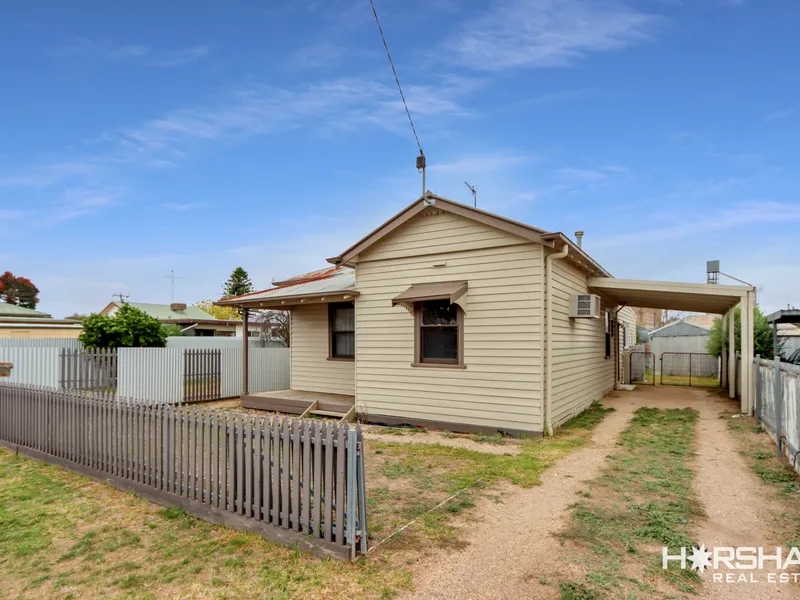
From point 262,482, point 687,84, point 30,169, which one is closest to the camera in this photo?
point 262,482

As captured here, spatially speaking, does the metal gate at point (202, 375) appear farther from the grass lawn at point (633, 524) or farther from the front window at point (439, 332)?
the grass lawn at point (633, 524)

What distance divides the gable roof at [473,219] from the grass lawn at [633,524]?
368 cm

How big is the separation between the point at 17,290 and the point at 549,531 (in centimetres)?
6966

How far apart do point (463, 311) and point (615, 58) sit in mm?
8031

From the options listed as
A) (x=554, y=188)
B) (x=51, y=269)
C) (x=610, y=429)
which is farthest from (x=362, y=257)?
(x=51, y=269)

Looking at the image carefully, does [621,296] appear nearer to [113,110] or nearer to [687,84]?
[687,84]

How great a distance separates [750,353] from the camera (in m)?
10.3

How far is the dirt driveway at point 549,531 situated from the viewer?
3.37m

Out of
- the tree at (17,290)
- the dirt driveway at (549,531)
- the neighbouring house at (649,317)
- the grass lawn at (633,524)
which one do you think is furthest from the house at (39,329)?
the neighbouring house at (649,317)

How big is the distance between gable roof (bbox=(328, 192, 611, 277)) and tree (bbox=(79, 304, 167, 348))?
31.6 feet

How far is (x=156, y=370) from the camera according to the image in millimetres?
13633

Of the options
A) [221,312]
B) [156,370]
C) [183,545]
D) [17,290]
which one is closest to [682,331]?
[156,370]
